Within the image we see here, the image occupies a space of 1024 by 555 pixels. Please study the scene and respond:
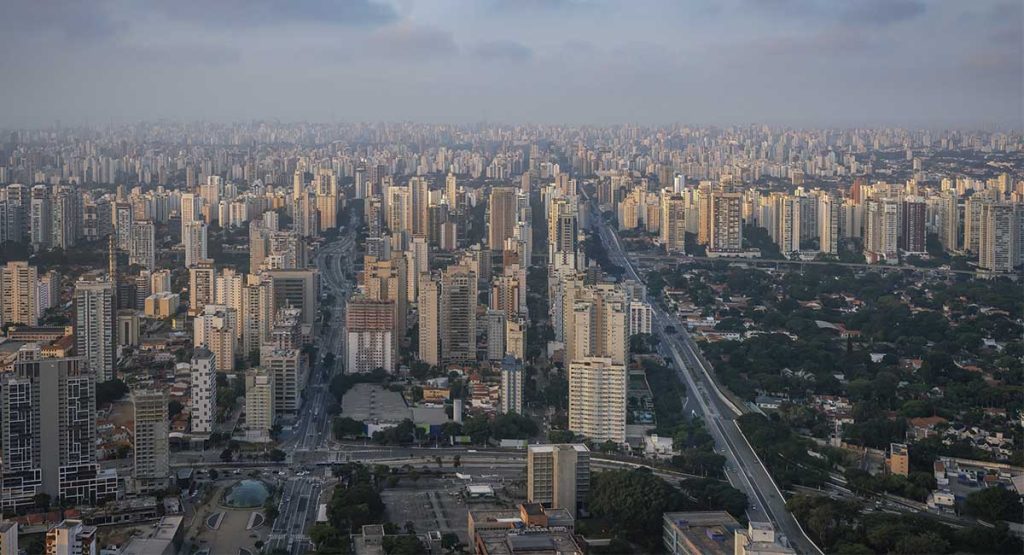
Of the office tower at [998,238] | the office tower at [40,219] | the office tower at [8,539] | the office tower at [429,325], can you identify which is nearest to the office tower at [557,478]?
the office tower at [8,539]

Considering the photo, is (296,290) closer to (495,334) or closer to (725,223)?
(495,334)

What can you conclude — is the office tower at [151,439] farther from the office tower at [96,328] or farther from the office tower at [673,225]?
the office tower at [673,225]

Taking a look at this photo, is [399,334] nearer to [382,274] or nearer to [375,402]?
[382,274]

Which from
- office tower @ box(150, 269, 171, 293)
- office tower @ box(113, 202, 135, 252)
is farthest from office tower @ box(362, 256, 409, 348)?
office tower @ box(113, 202, 135, 252)

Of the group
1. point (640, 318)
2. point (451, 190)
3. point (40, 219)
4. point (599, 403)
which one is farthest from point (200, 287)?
point (451, 190)

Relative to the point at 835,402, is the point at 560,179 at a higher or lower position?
higher

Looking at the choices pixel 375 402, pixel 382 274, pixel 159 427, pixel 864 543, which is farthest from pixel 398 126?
pixel 864 543
